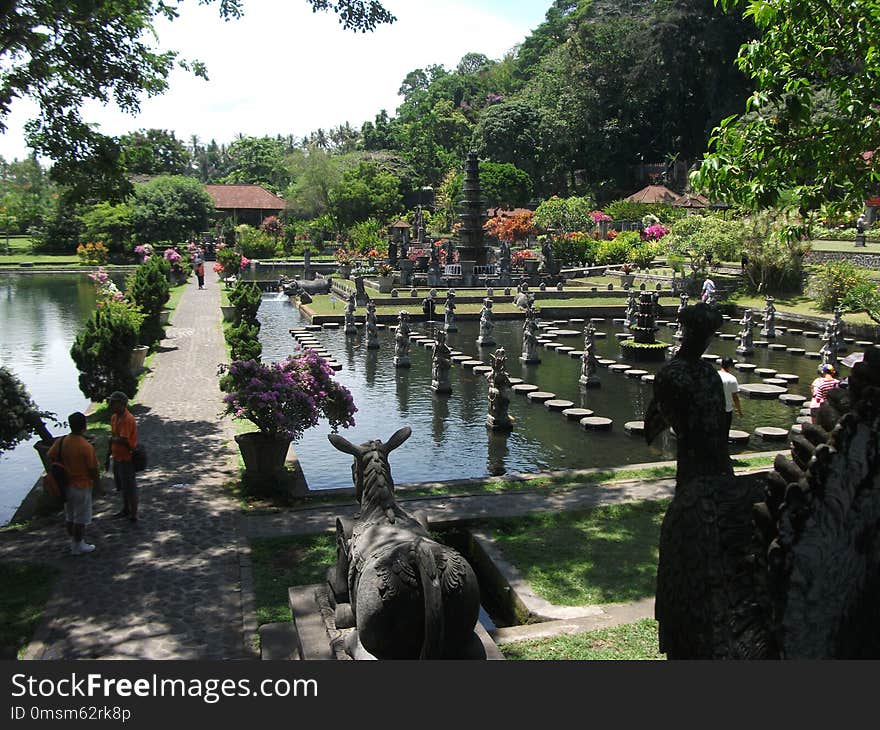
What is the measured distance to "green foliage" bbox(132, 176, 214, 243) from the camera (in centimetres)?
5766

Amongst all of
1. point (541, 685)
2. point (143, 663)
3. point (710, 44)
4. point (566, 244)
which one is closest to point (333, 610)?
point (143, 663)

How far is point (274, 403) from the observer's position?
34.2ft

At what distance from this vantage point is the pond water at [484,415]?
1304cm

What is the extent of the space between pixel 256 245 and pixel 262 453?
51161 mm

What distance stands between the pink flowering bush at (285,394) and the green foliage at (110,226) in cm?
5002

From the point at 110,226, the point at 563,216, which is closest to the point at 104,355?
the point at 563,216

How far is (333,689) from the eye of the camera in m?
3.37

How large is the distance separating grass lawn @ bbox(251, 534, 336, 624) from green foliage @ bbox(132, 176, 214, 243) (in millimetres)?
53707

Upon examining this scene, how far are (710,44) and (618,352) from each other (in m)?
42.1

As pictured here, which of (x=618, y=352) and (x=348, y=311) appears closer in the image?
(x=618, y=352)

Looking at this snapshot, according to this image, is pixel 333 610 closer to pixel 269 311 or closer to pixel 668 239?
pixel 269 311

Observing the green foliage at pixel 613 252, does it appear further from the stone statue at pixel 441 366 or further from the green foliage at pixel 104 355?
the green foliage at pixel 104 355

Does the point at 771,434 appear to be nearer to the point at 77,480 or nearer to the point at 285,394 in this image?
→ the point at 285,394

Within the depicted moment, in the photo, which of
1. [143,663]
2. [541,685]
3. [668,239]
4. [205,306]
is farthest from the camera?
[668,239]
